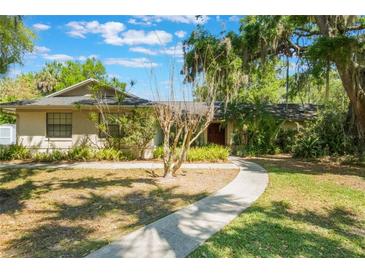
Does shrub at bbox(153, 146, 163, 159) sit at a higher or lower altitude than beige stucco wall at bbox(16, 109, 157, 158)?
lower

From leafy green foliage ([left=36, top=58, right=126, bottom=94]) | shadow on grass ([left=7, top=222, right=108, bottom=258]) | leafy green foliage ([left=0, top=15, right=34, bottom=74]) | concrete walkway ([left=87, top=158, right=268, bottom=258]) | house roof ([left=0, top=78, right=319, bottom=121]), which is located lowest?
shadow on grass ([left=7, top=222, right=108, bottom=258])

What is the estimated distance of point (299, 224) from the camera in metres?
5.41

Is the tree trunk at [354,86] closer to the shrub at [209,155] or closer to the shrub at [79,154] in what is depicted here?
the shrub at [209,155]

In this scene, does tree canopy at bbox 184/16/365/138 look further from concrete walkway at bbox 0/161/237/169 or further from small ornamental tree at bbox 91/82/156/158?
concrete walkway at bbox 0/161/237/169

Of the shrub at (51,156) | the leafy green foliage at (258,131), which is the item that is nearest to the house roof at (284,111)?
the leafy green foliage at (258,131)

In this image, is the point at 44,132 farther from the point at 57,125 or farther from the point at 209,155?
the point at 209,155

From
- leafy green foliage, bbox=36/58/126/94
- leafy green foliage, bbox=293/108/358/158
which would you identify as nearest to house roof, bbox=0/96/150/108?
leafy green foliage, bbox=293/108/358/158

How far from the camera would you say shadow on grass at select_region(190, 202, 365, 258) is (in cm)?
418

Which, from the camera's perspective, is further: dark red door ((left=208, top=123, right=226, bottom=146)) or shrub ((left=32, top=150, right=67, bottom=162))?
dark red door ((left=208, top=123, right=226, bottom=146))

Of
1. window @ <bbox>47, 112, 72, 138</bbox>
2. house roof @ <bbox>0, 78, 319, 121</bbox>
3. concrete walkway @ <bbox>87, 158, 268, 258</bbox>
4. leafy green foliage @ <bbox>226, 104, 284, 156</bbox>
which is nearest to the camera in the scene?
concrete walkway @ <bbox>87, 158, 268, 258</bbox>

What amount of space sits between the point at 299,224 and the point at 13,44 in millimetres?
11141

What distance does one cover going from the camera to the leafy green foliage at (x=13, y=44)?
9.75m

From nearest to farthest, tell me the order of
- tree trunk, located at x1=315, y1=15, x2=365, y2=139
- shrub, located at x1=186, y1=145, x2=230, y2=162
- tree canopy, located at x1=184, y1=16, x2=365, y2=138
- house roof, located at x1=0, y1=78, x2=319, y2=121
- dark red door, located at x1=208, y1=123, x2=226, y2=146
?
1. tree canopy, located at x1=184, y1=16, x2=365, y2=138
2. tree trunk, located at x1=315, y1=15, x2=365, y2=139
3. shrub, located at x1=186, y1=145, x2=230, y2=162
4. house roof, located at x1=0, y1=78, x2=319, y2=121
5. dark red door, located at x1=208, y1=123, x2=226, y2=146

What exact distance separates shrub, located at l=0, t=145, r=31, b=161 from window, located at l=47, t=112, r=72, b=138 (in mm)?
1568
